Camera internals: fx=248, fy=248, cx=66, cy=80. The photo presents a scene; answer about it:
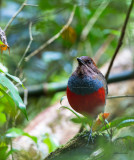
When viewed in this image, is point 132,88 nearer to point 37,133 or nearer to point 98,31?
point 98,31

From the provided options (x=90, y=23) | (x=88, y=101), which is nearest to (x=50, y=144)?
(x=88, y=101)

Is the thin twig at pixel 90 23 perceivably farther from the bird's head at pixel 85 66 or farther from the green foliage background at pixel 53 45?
the bird's head at pixel 85 66

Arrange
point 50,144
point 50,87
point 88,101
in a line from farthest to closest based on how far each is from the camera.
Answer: point 50,87, point 50,144, point 88,101

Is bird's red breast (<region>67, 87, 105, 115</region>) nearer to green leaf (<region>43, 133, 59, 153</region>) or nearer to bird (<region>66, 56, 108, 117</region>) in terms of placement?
bird (<region>66, 56, 108, 117</region>)

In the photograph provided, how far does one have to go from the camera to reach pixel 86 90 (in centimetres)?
171

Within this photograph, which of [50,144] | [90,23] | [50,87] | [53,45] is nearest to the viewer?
[50,144]

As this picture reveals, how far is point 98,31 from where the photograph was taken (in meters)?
5.13

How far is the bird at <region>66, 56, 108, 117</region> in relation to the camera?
1.69 meters

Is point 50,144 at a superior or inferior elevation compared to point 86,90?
inferior

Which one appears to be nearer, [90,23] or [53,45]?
[90,23]

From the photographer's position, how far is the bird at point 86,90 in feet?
5.54

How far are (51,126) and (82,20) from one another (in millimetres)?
2378

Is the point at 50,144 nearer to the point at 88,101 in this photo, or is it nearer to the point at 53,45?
the point at 88,101

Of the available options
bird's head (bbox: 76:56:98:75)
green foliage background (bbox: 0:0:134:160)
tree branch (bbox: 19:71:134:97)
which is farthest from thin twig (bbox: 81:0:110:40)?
bird's head (bbox: 76:56:98:75)
